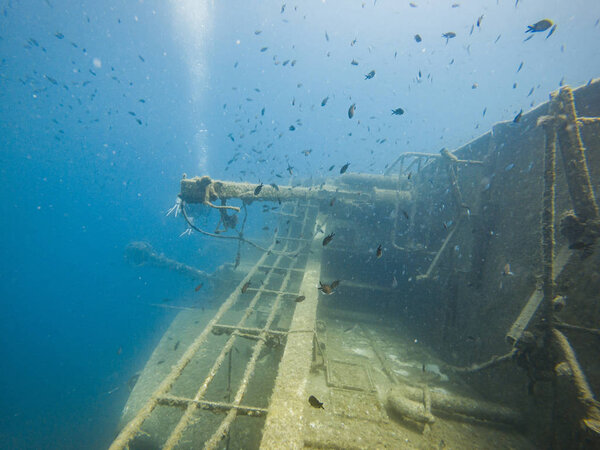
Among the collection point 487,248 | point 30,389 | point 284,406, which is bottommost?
point 30,389

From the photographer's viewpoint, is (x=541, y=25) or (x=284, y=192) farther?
(x=284, y=192)

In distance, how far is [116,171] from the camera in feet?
422

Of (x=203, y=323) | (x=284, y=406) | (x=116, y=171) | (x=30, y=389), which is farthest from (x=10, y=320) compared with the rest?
(x=116, y=171)

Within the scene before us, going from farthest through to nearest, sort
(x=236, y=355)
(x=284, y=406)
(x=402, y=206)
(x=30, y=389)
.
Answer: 1. (x=30, y=389)
2. (x=402, y=206)
3. (x=236, y=355)
4. (x=284, y=406)

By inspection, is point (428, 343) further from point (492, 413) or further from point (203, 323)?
point (203, 323)

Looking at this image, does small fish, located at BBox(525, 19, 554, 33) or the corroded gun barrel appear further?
the corroded gun barrel

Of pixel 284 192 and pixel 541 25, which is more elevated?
pixel 541 25

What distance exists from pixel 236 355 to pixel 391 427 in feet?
11.5

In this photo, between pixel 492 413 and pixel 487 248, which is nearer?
pixel 492 413

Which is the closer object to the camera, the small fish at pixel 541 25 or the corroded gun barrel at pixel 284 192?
the small fish at pixel 541 25

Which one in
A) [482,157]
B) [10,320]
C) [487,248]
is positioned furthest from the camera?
[10,320]

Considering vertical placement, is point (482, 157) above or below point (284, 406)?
above

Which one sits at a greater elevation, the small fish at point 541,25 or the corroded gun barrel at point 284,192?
the small fish at point 541,25

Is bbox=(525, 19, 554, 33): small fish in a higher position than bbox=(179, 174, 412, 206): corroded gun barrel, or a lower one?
higher
